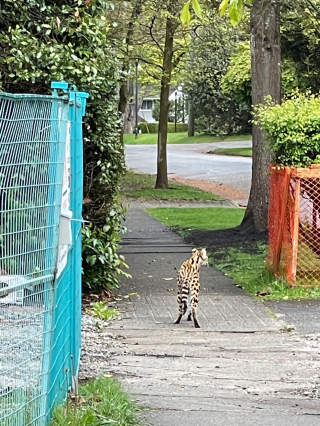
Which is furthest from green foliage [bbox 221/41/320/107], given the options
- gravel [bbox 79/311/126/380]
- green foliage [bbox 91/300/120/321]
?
gravel [bbox 79/311/126/380]

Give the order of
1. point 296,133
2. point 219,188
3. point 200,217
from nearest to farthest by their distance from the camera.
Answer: point 296,133 < point 200,217 < point 219,188

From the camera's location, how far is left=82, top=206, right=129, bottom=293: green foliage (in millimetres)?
10266

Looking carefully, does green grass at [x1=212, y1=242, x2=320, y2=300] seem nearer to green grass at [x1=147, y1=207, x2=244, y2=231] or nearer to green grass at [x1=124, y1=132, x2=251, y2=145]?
green grass at [x1=147, y1=207, x2=244, y2=231]

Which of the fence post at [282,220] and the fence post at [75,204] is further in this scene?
the fence post at [282,220]

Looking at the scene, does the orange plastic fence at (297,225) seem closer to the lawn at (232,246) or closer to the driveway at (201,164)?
the lawn at (232,246)

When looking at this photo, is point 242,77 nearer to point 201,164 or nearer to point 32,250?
point 201,164

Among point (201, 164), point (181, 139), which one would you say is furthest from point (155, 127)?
point (201, 164)

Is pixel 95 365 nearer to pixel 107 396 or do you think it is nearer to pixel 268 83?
pixel 107 396

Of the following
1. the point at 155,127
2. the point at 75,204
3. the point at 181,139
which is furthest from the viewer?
the point at 155,127

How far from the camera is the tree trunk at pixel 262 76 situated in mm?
16203

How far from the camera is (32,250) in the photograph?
14.1 feet

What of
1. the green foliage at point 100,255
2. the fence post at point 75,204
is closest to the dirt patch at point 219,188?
the green foliage at point 100,255

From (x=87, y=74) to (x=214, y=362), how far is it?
3862mm

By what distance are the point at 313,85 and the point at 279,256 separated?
39.8 ft
